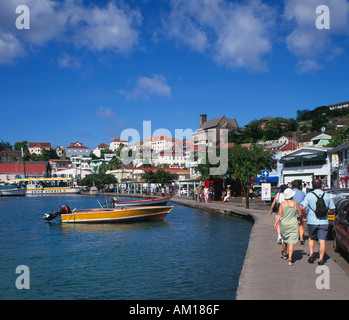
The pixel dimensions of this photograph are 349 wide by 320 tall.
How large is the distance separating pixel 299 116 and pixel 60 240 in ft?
623

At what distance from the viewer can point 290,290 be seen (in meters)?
7.94

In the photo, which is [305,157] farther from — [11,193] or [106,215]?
[11,193]

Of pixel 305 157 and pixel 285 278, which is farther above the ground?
pixel 305 157

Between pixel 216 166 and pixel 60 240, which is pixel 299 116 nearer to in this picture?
pixel 216 166

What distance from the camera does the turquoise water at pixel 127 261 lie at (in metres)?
11.3

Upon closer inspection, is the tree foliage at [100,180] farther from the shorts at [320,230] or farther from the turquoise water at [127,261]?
the shorts at [320,230]

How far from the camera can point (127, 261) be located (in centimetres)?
1542

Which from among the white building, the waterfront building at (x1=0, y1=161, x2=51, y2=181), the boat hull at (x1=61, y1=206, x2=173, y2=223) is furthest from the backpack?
the waterfront building at (x1=0, y1=161, x2=51, y2=181)

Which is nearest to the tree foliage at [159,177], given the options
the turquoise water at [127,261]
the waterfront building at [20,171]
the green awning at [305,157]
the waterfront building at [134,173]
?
the waterfront building at [134,173]

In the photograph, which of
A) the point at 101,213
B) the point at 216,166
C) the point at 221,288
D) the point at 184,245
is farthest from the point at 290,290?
the point at 216,166

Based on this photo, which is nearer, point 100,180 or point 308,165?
point 308,165

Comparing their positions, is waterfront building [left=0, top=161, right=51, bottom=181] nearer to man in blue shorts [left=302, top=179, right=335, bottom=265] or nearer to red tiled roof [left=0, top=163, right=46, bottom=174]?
red tiled roof [left=0, top=163, right=46, bottom=174]

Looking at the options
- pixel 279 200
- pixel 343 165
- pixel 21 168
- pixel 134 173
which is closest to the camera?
pixel 279 200

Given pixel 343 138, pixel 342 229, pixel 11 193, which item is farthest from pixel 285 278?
pixel 11 193
